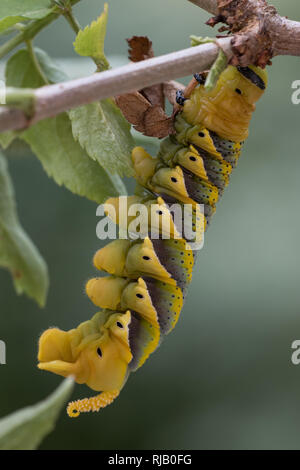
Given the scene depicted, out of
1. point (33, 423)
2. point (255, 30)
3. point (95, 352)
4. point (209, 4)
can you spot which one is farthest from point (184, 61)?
point (95, 352)

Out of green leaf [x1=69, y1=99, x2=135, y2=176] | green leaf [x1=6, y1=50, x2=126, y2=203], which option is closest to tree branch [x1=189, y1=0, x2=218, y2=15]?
green leaf [x1=69, y1=99, x2=135, y2=176]

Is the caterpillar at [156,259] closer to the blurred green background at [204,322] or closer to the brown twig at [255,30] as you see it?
the brown twig at [255,30]

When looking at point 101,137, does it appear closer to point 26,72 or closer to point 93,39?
point 93,39

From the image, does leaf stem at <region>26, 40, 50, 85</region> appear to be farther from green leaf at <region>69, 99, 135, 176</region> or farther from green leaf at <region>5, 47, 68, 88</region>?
green leaf at <region>69, 99, 135, 176</region>

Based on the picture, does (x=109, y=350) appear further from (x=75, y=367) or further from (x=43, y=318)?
(x=43, y=318)

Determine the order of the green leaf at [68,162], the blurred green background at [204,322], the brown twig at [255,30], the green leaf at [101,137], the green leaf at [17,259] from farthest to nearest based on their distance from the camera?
the blurred green background at [204,322] < the green leaf at [17,259] < the green leaf at [68,162] < the green leaf at [101,137] < the brown twig at [255,30]

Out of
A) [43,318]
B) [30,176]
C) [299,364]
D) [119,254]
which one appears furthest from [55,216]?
[119,254]

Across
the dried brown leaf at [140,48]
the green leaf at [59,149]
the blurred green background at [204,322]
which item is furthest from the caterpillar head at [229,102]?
the blurred green background at [204,322]
